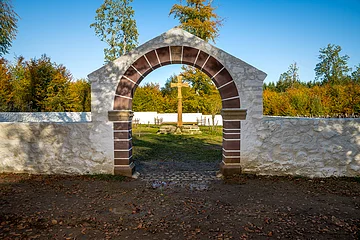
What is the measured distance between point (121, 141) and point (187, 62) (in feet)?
8.15

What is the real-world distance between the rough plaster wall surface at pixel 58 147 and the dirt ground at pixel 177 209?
322 millimetres

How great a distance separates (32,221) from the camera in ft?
13.0

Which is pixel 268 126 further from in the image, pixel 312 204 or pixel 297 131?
pixel 312 204

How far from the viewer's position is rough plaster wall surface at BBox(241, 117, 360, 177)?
6.20 m

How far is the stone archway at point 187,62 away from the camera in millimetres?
6324

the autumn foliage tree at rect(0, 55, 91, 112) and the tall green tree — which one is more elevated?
the tall green tree

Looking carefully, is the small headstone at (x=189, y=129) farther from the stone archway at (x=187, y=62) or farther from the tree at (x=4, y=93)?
the tree at (x=4, y=93)

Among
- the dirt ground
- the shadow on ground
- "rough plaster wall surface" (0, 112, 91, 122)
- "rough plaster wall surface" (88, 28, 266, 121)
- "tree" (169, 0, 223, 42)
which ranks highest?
"tree" (169, 0, 223, 42)

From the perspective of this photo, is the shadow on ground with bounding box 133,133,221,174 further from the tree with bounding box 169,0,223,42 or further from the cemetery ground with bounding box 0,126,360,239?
the tree with bounding box 169,0,223,42

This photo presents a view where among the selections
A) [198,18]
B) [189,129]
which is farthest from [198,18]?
[189,129]

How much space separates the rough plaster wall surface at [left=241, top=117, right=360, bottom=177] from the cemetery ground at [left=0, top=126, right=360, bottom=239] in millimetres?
285

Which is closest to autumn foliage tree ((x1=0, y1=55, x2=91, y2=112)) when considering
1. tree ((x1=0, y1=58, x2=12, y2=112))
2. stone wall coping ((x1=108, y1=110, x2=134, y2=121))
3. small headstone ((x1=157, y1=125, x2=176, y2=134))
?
tree ((x1=0, y1=58, x2=12, y2=112))

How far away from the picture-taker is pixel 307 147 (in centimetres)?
627

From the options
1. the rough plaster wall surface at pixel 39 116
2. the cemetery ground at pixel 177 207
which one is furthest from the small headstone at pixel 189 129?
the cemetery ground at pixel 177 207
